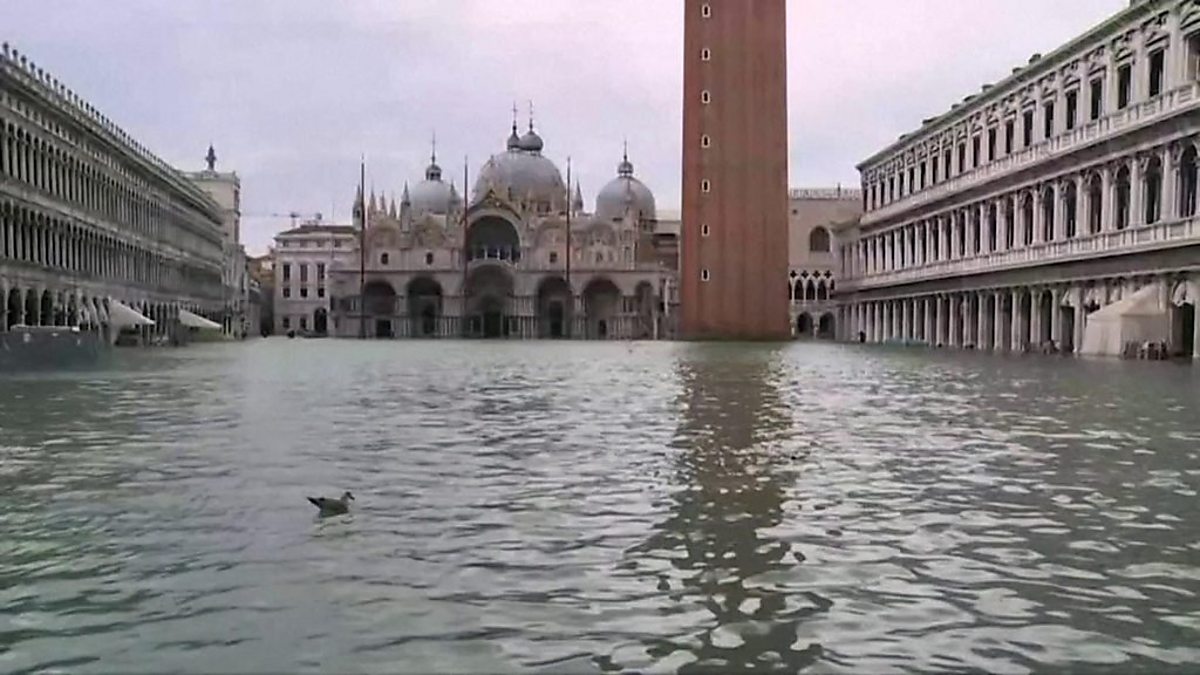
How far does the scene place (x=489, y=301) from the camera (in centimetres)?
9481

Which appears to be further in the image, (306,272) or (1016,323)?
(306,272)

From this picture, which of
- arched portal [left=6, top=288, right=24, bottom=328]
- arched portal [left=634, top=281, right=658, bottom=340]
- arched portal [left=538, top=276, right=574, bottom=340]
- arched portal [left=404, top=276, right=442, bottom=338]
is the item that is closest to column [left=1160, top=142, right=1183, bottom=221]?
arched portal [left=6, top=288, right=24, bottom=328]

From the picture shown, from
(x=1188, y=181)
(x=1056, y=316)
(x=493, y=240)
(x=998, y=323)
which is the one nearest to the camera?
(x=1188, y=181)

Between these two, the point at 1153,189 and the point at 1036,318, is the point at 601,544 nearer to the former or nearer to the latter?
the point at 1153,189

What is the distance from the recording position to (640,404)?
59.0 ft

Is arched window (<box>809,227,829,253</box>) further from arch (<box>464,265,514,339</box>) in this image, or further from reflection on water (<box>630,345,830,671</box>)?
reflection on water (<box>630,345,830,671</box>)

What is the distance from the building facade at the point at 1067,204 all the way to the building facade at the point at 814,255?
26356 millimetres

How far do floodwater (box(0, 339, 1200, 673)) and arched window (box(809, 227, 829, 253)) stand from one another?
81.0 m

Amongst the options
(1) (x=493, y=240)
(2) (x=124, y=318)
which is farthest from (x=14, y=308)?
(1) (x=493, y=240)

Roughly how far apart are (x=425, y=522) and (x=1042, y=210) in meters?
42.0

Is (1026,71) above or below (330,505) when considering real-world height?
above

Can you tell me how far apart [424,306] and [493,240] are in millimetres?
7591

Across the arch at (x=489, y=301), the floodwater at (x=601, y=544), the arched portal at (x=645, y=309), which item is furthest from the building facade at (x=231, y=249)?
the floodwater at (x=601, y=544)

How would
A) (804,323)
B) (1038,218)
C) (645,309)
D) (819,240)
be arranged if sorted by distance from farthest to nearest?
(819,240)
(645,309)
(804,323)
(1038,218)
